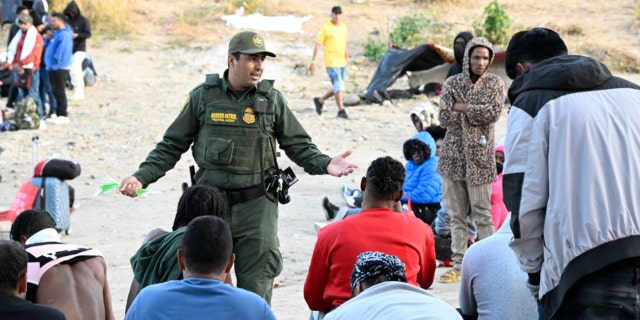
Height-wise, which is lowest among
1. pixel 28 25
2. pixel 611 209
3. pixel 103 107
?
pixel 103 107

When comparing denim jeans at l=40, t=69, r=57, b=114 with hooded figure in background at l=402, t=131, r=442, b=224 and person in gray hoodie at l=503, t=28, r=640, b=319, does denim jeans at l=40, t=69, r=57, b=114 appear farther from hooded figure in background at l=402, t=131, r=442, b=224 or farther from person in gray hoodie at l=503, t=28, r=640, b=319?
person in gray hoodie at l=503, t=28, r=640, b=319

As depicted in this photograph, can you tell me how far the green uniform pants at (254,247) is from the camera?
616 cm

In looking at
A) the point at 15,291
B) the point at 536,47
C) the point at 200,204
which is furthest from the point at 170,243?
the point at 536,47

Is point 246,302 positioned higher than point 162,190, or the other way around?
point 246,302

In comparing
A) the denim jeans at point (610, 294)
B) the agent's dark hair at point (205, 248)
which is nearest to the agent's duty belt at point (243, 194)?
the agent's dark hair at point (205, 248)

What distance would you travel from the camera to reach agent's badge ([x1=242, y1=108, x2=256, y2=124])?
245 inches

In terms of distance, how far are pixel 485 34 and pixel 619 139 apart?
55.7ft

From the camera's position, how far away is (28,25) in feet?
56.6

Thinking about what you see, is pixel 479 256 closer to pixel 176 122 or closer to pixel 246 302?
pixel 246 302

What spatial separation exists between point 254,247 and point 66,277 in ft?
4.04

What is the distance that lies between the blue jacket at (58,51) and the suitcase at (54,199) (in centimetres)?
687

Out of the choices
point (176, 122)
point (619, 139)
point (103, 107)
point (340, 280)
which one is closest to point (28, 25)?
point (103, 107)

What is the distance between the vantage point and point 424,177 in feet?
30.3

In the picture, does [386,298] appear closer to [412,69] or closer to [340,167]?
[340,167]
